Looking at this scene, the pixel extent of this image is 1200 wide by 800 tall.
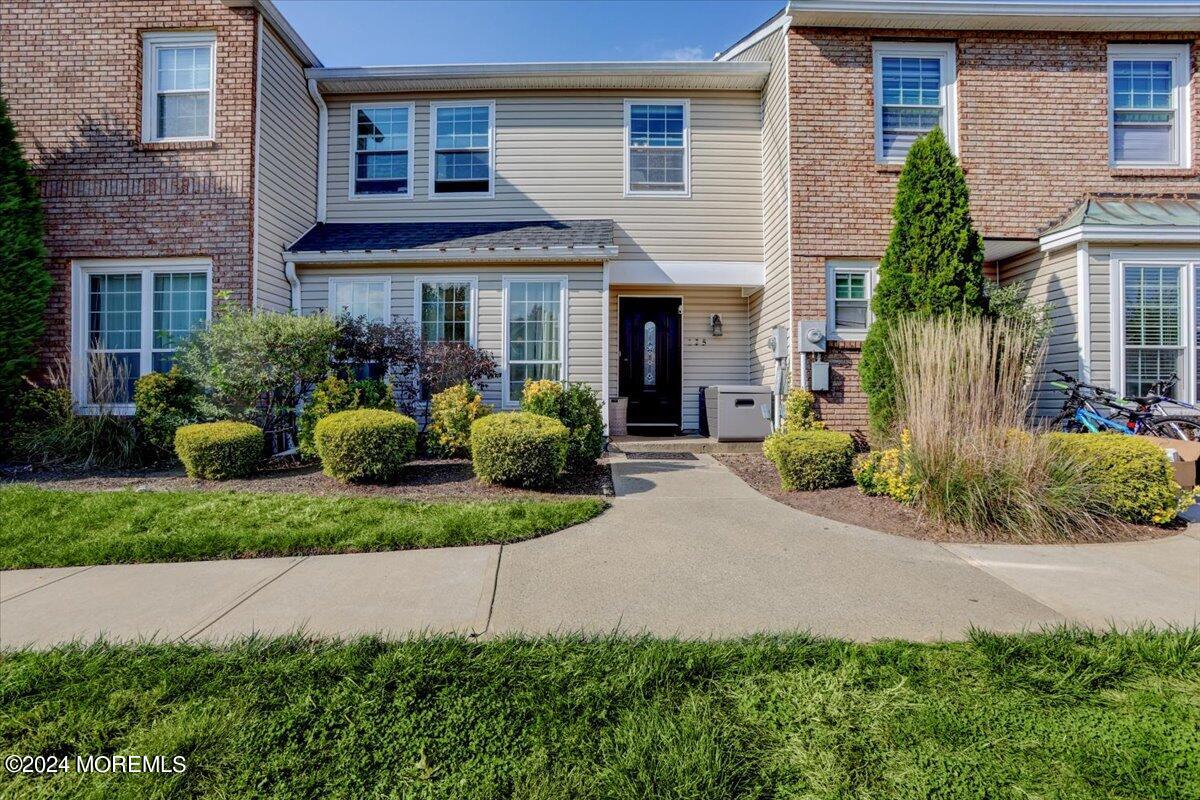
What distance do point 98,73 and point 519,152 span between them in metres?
6.05

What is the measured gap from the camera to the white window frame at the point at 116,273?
7910 mm

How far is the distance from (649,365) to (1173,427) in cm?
699

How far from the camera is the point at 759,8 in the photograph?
9820 mm

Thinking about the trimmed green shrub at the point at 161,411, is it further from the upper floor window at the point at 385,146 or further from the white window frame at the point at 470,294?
the upper floor window at the point at 385,146

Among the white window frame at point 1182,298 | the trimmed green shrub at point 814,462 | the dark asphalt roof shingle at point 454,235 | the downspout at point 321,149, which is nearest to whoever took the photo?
the trimmed green shrub at point 814,462

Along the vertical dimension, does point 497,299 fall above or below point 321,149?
below

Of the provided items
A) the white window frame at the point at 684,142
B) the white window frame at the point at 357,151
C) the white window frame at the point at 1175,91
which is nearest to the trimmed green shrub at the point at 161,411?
the white window frame at the point at 357,151

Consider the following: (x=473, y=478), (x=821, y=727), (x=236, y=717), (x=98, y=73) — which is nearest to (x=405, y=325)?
(x=473, y=478)

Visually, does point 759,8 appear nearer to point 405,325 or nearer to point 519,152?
point 519,152

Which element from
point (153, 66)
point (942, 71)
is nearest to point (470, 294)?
point (153, 66)

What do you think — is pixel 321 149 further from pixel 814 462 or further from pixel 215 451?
pixel 814 462

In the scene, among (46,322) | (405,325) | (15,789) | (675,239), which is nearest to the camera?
(15,789)

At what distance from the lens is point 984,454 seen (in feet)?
14.5

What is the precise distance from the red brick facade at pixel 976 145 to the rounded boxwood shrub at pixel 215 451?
7368mm
